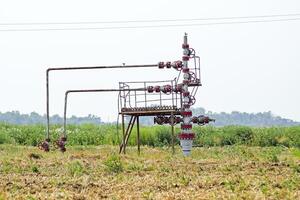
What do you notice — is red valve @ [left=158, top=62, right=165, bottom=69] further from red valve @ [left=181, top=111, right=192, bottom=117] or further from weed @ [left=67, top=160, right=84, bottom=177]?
weed @ [left=67, top=160, right=84, bottom=177]

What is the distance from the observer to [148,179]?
16234 mm

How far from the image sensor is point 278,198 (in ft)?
42.1

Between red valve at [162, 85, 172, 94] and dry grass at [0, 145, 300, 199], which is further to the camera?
red valve at [162, 85, 172, 94]

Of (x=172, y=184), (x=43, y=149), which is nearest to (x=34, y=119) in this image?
(x=43, y=149)

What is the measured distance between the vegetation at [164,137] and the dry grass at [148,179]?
→ 1906 centimetres

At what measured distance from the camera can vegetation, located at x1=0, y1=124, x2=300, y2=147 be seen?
4069 cm

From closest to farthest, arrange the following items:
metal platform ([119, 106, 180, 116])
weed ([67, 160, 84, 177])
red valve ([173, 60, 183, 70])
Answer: weed ([67, 160, 84, 177]), metal platform ([119, 106, 180, 116]), red valve ([173, 60, 183, 70])

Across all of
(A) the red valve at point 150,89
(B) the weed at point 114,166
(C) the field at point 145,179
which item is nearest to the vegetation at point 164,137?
(A) the red valve at point 150,89

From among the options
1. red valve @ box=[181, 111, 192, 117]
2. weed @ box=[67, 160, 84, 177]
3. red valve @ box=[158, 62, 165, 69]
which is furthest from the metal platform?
weed @ box=[67, 160, 84, 177]

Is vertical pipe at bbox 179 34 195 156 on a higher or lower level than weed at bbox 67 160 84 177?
higher

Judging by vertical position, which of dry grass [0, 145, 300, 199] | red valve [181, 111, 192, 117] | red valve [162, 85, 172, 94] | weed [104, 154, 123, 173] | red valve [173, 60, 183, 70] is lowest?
dry grass [0, 145, 300, 199]

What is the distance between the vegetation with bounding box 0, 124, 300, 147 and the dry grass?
19055 mm

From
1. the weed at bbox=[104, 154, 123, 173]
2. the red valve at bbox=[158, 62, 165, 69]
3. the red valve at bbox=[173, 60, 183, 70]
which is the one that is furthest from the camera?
the red valve at bbox=[158, 62, 165, 69]

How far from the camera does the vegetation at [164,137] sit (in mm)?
40688
